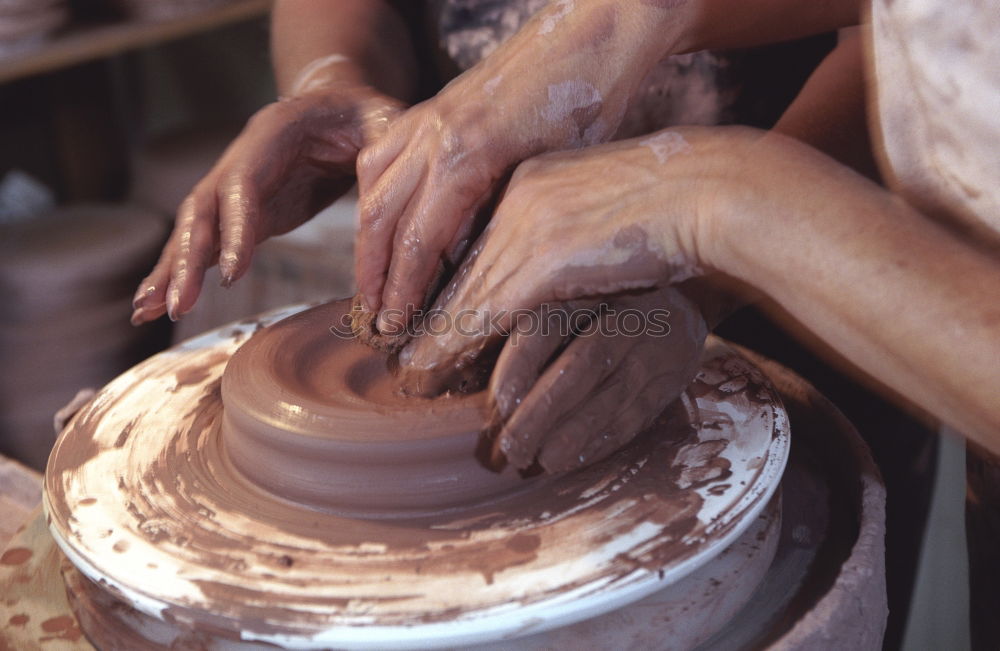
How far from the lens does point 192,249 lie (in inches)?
50.4

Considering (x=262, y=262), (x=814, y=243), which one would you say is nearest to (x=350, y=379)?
(x=814, y=243)

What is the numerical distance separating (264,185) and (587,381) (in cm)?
64

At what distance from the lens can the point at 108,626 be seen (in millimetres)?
989

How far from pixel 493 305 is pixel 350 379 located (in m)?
0.24

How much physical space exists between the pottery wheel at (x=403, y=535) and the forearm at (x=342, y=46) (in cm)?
72

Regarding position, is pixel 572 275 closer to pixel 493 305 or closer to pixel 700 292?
pixel 493 305

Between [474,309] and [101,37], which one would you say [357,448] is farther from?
[101,37]

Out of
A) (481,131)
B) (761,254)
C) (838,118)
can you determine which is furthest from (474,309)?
(838,118)

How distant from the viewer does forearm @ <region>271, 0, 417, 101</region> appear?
5.42ft

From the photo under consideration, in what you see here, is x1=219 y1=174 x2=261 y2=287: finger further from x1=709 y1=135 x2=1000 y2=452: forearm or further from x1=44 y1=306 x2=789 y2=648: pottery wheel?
x1=709 y1=135 x2=1000 y2=452: forearm

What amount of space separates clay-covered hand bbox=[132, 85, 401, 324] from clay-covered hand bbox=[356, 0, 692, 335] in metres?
0.23

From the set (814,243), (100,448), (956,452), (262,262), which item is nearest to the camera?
(814,243)

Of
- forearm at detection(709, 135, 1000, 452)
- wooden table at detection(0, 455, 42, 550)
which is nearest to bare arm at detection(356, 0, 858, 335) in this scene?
forearm at detection(709, 135, 1000, 452)

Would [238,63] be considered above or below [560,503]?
below
